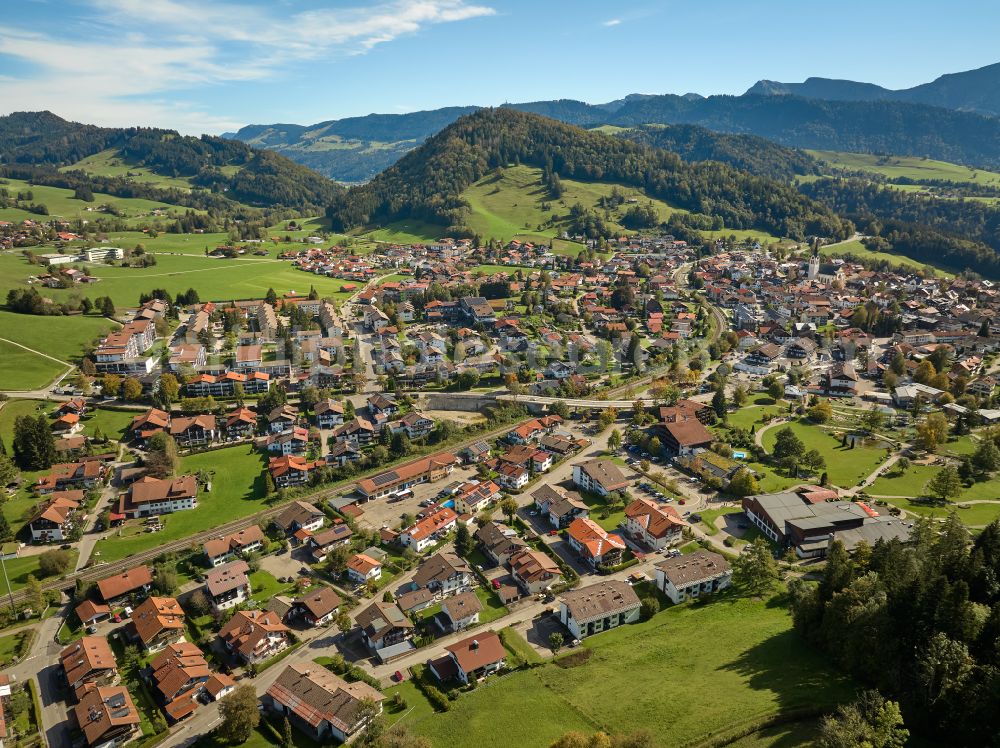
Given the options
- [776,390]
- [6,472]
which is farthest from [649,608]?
[6,472]

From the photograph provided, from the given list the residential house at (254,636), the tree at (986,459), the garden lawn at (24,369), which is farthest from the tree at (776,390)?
the garden lawn at (24,369)


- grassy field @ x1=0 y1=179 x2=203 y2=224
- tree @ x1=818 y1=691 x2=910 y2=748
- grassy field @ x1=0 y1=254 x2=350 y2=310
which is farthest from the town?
grassy field @ x1=0 y1=179 x2=203 y2=224

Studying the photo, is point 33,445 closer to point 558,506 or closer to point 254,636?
point 254,636

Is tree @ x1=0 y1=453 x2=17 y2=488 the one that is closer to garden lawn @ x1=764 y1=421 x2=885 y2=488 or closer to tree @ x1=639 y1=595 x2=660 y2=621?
tree @ x1=639 y1=595 x2=660 y2=621

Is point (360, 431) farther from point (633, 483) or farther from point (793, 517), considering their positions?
point (793, 517)

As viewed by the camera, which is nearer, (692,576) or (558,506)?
(692,576)
